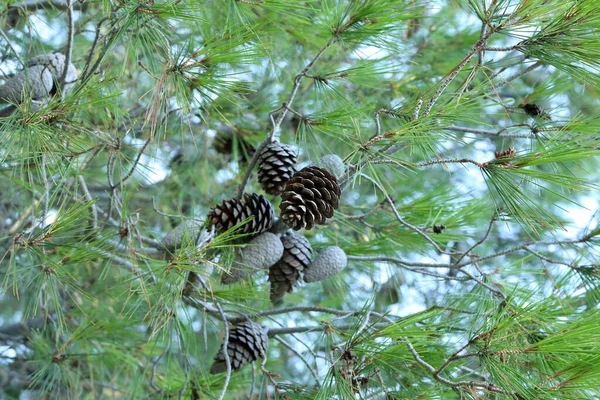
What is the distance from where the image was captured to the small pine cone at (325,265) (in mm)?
1154

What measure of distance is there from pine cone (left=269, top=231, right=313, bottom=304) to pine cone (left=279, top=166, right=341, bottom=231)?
0.13 m

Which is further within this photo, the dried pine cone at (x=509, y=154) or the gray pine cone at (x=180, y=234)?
the gray pine cone at (x=180, y=234)

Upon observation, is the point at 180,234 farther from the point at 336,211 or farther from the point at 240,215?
the point at 336,211

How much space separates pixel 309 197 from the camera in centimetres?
101

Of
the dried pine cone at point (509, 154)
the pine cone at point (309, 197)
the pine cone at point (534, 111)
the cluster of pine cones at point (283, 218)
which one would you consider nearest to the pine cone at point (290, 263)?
the cluster of pine cones at point (283, 218)

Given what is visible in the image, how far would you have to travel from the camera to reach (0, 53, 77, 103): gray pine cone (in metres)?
1.12

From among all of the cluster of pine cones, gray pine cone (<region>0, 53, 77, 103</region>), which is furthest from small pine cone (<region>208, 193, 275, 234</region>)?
gray pine cone (<region>0, 53, 77, 103</region>)

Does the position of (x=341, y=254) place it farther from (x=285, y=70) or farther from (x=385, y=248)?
(x=285, y=70)

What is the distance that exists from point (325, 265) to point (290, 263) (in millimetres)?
59

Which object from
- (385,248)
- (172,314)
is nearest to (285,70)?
(385,248)

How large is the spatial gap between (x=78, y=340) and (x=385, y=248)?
708 millimetres

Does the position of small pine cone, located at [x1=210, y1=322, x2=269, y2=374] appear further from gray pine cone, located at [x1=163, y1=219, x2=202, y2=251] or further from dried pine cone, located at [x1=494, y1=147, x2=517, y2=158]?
dried pine cone, located at [x1=494, y1=147, x2=517, y2=158]

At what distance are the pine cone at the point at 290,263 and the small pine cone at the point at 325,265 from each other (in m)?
0.01

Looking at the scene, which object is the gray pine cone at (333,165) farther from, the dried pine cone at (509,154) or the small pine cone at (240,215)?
the dried pine cone at (509,154)
